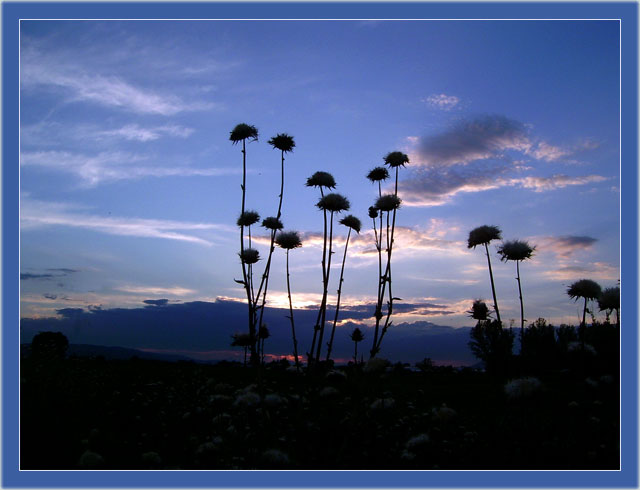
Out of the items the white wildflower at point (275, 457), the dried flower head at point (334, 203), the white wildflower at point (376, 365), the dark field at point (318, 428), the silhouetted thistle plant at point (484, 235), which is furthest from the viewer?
the dried flower head at point (334, 203)

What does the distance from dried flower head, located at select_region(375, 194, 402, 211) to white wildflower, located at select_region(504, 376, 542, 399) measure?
9.84 feet

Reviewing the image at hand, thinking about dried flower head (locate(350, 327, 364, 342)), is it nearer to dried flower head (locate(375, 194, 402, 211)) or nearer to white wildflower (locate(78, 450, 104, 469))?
dried flower head (locate(375, 194, 402, 211))

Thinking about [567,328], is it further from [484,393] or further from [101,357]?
[101,357]

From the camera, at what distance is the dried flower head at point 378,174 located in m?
6.89

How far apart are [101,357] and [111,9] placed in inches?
406

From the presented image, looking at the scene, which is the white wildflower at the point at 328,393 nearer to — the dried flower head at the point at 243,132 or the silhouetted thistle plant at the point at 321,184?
the silhouetted thistle plant at the point at 321,184

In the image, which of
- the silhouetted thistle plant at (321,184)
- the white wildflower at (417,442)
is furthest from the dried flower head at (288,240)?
the white wildflower at (417,442)

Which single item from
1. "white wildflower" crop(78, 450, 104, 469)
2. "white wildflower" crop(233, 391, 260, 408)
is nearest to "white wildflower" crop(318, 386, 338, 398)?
"white wildflower" crop(233, 391, 260, 408)

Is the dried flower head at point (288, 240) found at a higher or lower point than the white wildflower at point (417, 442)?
higher

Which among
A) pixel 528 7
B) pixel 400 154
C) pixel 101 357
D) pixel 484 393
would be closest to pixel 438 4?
pixel 528 7

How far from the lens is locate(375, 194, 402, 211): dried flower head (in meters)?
6.46

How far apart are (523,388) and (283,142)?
4.18 meters

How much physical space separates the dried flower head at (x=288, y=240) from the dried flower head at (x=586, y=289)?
368 cm

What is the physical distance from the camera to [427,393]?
7223mm
